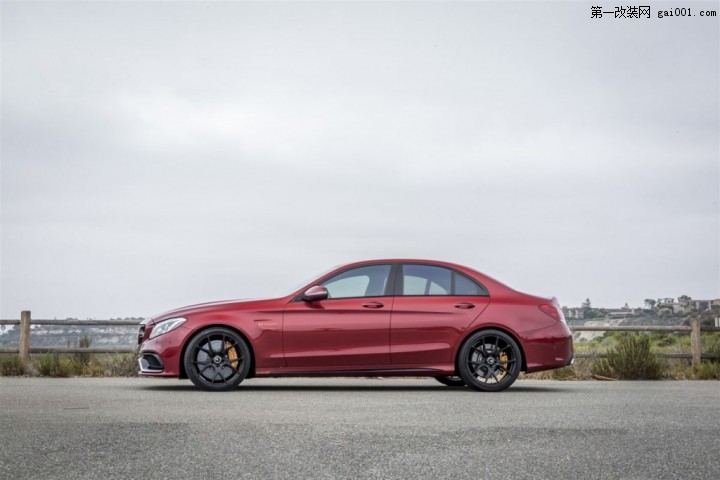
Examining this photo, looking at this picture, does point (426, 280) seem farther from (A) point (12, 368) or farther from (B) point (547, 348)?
(A) point (12, 368)

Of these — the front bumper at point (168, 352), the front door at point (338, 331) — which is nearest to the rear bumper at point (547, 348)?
the front door at point (338, 331)

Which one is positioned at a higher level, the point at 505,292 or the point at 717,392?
the point at 505,292

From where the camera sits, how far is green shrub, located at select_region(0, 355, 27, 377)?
16.1m

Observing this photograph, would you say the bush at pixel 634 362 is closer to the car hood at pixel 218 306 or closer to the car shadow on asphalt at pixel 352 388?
the car shadow on asphalt at pixel 352 388

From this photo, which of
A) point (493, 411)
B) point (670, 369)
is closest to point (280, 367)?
point (493, 411)

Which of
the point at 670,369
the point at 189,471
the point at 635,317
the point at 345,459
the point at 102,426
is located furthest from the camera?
the point at 635,317

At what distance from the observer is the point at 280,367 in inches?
428

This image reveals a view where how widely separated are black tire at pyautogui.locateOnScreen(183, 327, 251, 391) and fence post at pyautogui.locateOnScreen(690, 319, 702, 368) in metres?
9.49

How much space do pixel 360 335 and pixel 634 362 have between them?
611 centimetres

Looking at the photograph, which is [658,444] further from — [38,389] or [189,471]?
[38,389]

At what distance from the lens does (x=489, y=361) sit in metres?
11.0

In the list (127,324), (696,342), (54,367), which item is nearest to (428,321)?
(54,367)

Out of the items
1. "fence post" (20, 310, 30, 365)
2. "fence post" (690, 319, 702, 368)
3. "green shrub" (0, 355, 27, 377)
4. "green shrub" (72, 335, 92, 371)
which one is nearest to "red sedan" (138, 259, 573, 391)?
"green shrub" (72, 335, 92, 371)

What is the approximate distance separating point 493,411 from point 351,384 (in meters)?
4.57
